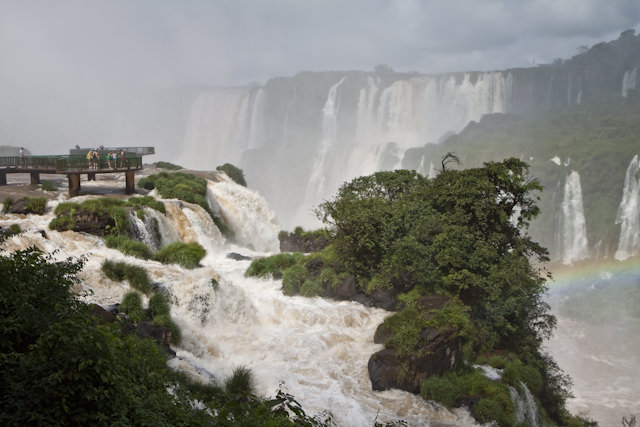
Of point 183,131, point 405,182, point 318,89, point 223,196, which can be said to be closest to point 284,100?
point 318,89

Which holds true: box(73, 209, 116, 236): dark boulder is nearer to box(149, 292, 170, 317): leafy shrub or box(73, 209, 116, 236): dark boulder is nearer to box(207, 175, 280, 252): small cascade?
box(149, 292, 170, 317): leafy shrub

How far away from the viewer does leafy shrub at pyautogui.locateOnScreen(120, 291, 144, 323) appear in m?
12.8

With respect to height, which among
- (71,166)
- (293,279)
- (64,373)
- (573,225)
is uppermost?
(71,166)

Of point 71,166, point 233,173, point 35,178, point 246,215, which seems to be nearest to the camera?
point 71,166

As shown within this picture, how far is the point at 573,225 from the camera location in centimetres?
4694

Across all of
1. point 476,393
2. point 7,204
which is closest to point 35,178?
point 7,204

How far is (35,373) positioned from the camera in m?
4.76

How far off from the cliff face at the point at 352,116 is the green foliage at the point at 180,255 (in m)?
46.0

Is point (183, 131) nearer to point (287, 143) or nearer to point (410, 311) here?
point (287, 143)

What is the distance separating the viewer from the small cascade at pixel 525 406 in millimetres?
12492

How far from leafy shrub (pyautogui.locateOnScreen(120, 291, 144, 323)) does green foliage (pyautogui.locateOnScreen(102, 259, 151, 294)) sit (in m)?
0.95

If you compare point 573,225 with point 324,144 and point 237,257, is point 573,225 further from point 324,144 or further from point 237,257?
point 324,144

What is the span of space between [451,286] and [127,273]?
1117 cm

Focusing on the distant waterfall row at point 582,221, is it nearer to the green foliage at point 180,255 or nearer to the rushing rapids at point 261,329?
the rushing rapids at point 261,329
